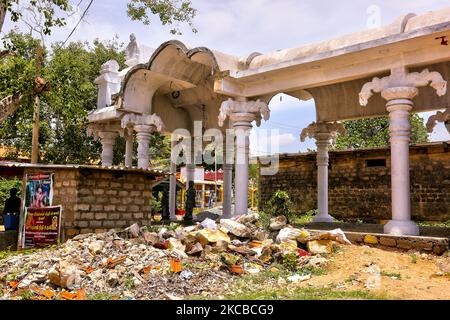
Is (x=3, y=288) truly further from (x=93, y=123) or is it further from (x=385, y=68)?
(x=93, y=123)

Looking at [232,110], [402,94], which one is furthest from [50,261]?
[402,94]

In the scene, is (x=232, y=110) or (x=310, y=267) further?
(x=232, y=110)

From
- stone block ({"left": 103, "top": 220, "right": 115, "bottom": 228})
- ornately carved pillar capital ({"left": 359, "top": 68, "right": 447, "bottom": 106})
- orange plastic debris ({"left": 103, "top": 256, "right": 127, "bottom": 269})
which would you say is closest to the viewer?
orange plastic debris ({"left": 103, "top": 256, "right": 127, "bottom": 269})

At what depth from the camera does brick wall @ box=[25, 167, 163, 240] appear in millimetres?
9688

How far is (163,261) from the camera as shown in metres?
7.25

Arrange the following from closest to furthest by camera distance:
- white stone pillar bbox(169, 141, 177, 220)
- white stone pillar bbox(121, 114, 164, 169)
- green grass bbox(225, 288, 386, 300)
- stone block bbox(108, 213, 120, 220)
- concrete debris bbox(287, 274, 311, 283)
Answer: green grass bbox(225, 288, 386, 300)
concrete debris bbox(287, 274, 311, 283)
stone block bbox(108, 213, 120, 220)
white stone pillar bbox(121, 114, 164, 169)
white stone pillar bbox(169, 141, 177, 220)

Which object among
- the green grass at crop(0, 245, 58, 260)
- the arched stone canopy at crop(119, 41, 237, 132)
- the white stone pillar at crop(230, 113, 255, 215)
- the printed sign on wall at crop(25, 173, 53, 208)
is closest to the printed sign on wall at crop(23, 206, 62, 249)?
the printed sign on wall at crop(25, 173, 53, 208)

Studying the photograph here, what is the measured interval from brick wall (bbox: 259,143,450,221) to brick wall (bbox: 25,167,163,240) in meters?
9.97

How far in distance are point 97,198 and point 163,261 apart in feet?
11.4

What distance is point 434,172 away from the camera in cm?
1611

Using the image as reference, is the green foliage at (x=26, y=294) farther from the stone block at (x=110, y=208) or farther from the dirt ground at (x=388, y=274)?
the stone block at (x=110, y=208)

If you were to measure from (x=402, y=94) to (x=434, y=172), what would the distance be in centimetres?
895

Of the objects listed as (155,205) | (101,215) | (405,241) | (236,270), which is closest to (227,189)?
(101,215)

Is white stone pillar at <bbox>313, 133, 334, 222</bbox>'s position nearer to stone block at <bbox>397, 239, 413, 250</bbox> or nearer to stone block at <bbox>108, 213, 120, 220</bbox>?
stone block at <bbox>397, 239, 413, 250</bbox>
